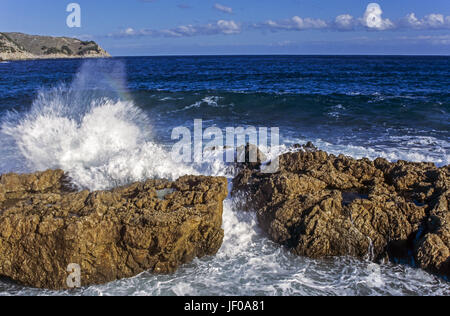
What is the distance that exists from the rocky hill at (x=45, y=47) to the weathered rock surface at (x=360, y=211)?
88.5 m

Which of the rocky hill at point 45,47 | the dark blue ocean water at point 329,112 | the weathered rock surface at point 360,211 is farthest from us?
the rocky hill at point 45,47

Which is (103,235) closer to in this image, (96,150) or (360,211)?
(360,211)

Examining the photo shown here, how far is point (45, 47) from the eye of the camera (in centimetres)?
9938

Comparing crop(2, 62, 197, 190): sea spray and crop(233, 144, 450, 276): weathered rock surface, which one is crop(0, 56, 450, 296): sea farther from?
crop(233, 144, 450, 276): weathered rock surface

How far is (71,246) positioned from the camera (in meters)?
4.50

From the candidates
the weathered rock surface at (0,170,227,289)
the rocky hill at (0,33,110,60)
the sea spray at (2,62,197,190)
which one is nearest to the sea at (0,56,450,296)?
the sea spray at (2,62,197,190)

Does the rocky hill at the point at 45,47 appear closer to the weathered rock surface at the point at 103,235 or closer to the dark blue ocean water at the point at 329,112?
the dark blue ocean water at the point at 329,112

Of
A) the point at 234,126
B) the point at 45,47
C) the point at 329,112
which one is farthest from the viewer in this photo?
the point at 45,47

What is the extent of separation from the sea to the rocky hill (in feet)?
230

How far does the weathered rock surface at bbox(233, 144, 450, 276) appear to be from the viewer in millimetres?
4980

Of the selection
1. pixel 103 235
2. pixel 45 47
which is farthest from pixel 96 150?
pixel 45 47

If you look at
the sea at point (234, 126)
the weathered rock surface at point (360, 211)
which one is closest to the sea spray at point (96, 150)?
the sea at point (234, 126)

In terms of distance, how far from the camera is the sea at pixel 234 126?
4.60 m

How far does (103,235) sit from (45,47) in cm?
11130
